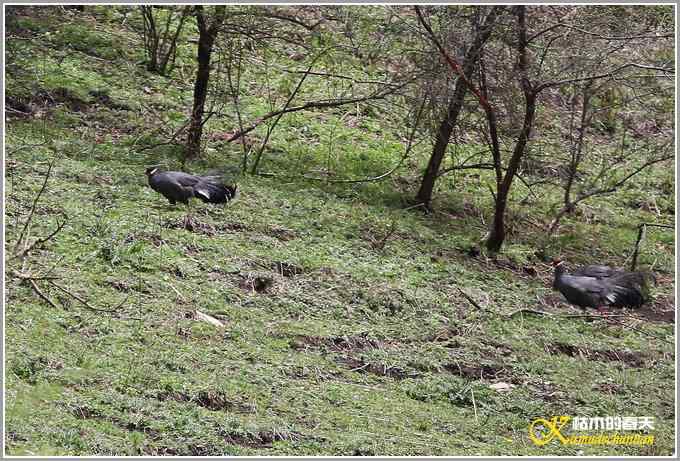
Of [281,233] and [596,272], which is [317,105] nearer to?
[281,233]

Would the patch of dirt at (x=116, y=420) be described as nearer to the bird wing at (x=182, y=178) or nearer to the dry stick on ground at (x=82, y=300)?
the dry stick on ground at (x=82, y=300)

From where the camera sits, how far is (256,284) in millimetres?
6449

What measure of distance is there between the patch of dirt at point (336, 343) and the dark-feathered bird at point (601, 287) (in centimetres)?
215

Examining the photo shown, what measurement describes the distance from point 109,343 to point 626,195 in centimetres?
744

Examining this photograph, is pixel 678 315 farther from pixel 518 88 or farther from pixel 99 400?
pixel 99 400

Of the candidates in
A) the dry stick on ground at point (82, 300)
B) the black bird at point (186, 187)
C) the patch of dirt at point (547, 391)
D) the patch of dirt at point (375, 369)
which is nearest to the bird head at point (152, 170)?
the black bird at point (186, 187)

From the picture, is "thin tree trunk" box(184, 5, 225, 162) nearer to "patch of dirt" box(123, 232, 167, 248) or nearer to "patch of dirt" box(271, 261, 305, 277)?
"patch of dirt" box(123, 232, 167, 248)

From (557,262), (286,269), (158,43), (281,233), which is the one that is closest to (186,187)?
(281,233)

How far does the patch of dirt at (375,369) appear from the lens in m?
5.62

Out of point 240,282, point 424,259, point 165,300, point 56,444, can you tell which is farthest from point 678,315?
→ point 56,444

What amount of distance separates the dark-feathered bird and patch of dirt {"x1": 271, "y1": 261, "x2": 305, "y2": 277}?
86.9 inches

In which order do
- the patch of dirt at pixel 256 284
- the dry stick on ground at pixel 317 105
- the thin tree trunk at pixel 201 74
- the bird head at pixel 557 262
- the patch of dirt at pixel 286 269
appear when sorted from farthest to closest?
1. the dry stick on ground at pixel 317 105
2. the thin tree trunk at pixel 201 74
3. the bird head at pixel 557 262
4. the patch of dirt at pixel 286 269
5. the patch of dirt at pixel 256 284

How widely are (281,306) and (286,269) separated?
0.60m

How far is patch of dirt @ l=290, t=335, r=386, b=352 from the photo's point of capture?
18.9 feet
